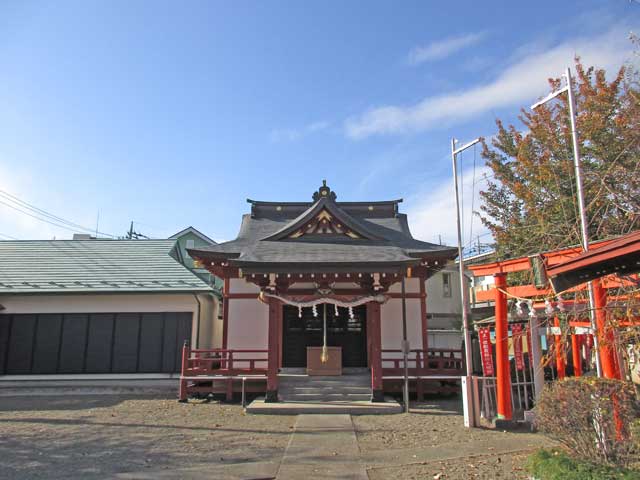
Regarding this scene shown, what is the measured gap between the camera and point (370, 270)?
11773 mm

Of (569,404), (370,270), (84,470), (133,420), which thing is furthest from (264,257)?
(569,404)

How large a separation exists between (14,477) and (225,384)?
694cm

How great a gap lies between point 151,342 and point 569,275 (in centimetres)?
1363

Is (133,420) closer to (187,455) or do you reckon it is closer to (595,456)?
(187,455)

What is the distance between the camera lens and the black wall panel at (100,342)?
15077 mm

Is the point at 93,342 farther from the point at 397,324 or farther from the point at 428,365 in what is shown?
the point at 428,365

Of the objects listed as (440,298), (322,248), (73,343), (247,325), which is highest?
(322,248)

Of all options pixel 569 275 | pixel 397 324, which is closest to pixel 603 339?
pixel 569 275

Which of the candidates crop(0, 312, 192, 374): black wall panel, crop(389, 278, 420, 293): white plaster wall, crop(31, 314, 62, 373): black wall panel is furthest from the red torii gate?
crop(31, 314, 62, 373): black wall panel

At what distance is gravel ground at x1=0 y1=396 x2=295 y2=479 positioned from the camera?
670 centimetres

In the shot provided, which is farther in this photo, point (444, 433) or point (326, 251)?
point (326, 251)

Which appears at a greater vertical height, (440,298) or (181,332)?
(440,298)

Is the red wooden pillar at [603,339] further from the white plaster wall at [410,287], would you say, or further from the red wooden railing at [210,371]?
the red wooden railing at [210,371]

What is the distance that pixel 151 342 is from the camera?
50.5 feet
